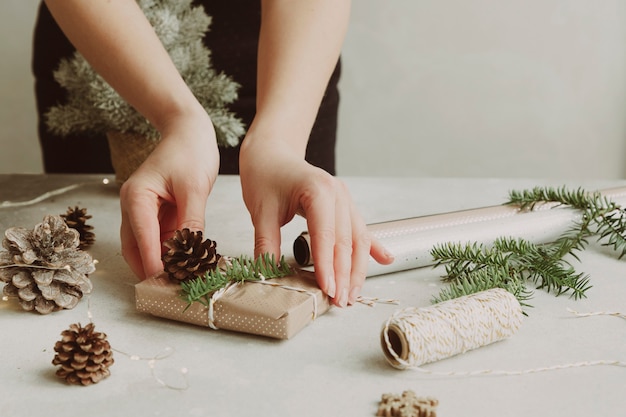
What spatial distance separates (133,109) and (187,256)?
0.67 m

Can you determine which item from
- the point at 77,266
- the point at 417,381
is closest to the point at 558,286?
the point at 417,381

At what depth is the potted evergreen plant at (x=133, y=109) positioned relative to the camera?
1.39m

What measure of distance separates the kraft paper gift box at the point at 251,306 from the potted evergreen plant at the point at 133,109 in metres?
0.63

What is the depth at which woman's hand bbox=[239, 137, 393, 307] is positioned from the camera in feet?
2.74

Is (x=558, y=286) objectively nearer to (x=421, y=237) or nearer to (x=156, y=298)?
(x=421, y=237)

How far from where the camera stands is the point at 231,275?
2.63 ft

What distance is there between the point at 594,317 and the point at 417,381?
271mm

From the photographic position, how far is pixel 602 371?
697 millimetres

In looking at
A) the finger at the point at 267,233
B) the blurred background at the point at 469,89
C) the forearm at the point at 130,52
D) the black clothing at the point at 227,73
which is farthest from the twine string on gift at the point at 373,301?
the blurred background at the point at 469,89

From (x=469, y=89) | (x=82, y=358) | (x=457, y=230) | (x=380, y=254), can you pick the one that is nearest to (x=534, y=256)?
(x=457, y=230)

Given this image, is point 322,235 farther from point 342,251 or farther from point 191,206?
point 191,206

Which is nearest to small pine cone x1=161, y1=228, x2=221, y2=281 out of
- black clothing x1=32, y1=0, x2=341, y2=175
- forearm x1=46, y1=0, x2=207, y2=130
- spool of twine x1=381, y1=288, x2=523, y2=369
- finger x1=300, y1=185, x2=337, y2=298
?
finger x1=300, y1=185, x2=337, y2=298

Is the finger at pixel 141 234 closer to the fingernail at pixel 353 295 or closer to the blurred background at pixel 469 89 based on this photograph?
the fingernail at pixel 353 295

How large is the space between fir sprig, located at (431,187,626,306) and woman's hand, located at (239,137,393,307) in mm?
101
